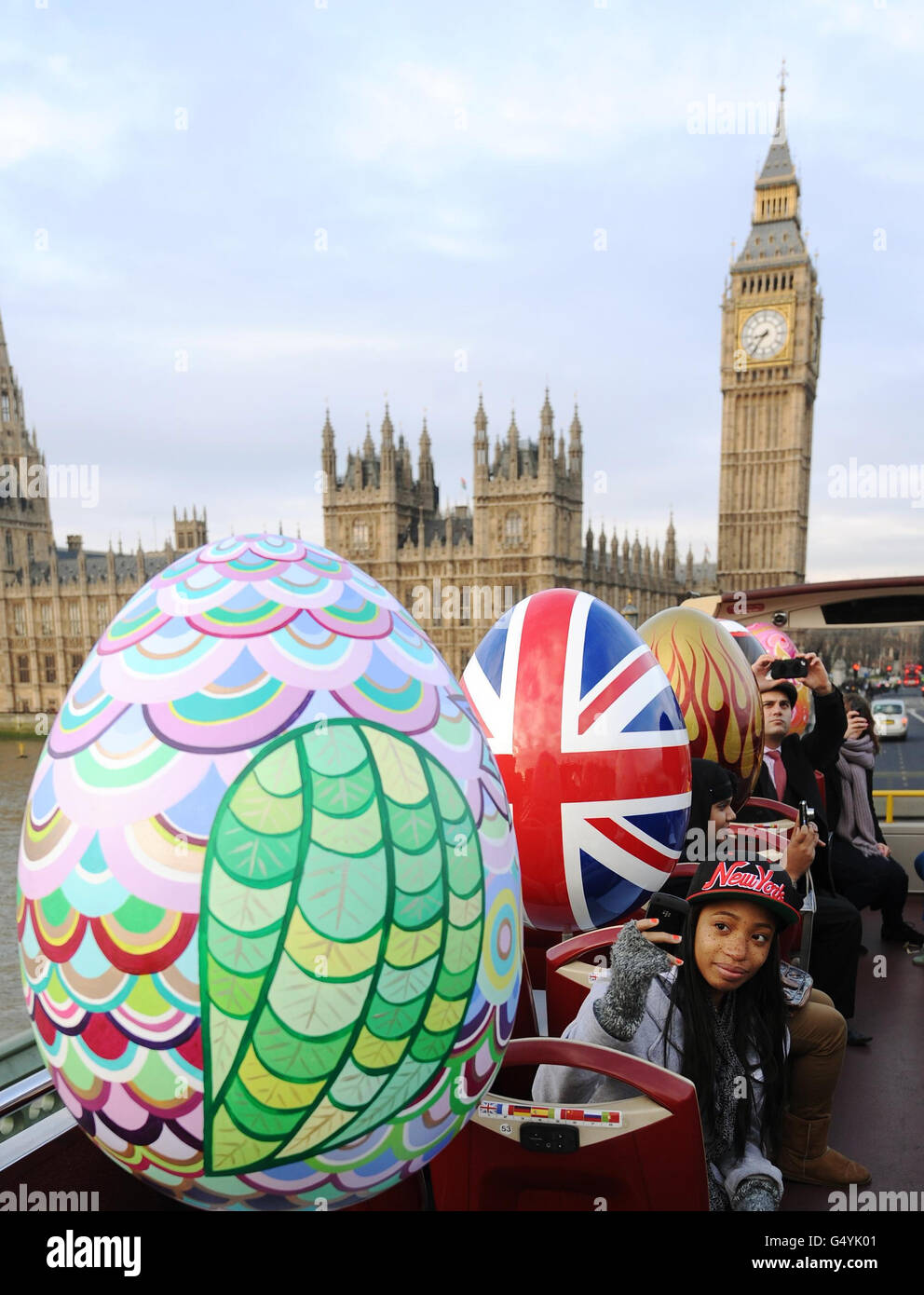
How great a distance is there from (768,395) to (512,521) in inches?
897

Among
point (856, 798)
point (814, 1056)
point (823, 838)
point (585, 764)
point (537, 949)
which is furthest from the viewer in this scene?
point (856, 798)

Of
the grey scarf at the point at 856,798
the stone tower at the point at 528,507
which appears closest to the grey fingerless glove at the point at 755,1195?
the grey scarf at the point at 856,798

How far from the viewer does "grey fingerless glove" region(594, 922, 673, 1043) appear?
2.08 metres

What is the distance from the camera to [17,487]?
63844mm

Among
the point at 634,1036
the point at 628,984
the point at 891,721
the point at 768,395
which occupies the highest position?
the point at 768,395

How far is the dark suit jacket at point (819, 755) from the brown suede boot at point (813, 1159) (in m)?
1.58

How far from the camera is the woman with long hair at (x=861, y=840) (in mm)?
4652

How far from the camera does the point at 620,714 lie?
3029 mm

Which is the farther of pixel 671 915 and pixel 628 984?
pixel 671 915

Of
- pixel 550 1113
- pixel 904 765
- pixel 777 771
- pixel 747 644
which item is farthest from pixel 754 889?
pixel 904 765

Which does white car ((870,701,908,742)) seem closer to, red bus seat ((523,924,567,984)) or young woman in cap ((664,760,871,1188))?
red bus seat ((523,924,567,984))

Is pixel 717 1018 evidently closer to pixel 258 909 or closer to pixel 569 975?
pixel 569 975

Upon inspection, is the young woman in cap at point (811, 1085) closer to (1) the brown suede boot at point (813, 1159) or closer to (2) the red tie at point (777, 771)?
(1) the brown suede boot at point (813, 1159)
